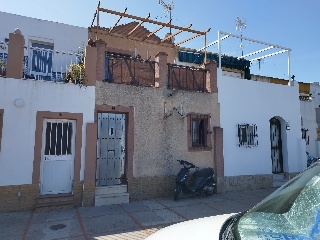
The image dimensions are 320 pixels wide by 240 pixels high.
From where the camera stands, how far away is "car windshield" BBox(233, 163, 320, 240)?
1.61m

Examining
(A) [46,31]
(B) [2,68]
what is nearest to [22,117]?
(B) [2,68]

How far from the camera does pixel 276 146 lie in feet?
38.8

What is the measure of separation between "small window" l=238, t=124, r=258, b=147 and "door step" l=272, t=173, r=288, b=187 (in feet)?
6.84

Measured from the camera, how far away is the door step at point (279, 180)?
11.1 meters

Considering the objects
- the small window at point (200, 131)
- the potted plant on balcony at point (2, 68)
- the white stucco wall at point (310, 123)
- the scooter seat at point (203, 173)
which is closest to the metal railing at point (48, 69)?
the potted plant on balcony at point (2, 68)

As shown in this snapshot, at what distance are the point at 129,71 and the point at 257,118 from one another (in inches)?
236

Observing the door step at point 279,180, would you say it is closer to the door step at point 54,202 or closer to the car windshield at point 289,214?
the door step at point 54,202

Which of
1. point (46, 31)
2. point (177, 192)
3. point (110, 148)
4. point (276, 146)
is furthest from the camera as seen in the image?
point (276, 146)

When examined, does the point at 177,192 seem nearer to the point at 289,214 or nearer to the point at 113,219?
the point at 113,219

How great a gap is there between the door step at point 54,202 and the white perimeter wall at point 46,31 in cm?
667

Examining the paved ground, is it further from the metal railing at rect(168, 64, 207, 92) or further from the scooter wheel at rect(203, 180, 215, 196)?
the metal railing at rect(168, 64, 207, 92)

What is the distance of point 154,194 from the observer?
8.52 m

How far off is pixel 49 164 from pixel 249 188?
25.6 ft

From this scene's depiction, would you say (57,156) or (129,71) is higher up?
→ (129,71)
